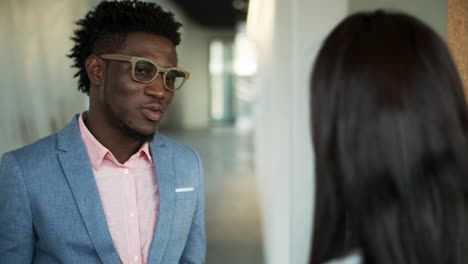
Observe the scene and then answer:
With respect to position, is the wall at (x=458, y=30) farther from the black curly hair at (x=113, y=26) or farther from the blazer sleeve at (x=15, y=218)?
the blazer sleeve at (x=15, y=218)

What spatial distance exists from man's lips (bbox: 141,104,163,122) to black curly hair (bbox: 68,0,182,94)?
0.83 feet

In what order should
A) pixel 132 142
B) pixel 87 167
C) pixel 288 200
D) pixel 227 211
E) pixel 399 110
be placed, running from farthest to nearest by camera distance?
pixel 227 211 → pixel 288 200 → pixel 132 142 → pixel 87 167 → pixel 399 110

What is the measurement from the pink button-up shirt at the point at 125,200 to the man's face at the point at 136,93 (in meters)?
0.12

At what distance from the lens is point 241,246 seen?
8.69 feet

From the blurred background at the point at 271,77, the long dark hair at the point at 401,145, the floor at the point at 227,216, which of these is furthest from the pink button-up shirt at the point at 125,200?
the long dark hair at the point at 401,145

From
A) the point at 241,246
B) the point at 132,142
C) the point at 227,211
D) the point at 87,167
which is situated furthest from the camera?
the point at 227,211

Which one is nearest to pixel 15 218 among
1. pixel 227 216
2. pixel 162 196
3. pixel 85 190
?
pixel 85 190

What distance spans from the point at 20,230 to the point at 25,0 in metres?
1.10

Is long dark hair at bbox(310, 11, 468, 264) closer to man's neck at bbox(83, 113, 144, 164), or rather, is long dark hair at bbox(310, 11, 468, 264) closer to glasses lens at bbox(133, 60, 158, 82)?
glasses lens at bbox(133, 60, 158, 82)

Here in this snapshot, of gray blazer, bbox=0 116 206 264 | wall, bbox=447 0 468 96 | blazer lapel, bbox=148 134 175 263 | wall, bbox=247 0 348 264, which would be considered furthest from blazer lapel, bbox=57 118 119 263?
wall, bbox=447 0 468 96

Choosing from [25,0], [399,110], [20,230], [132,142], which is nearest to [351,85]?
[399,110]

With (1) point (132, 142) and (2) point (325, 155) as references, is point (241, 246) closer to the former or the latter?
(1) point (132, 142)

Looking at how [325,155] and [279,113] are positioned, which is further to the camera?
[279,113]

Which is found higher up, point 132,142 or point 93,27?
point 93,27
